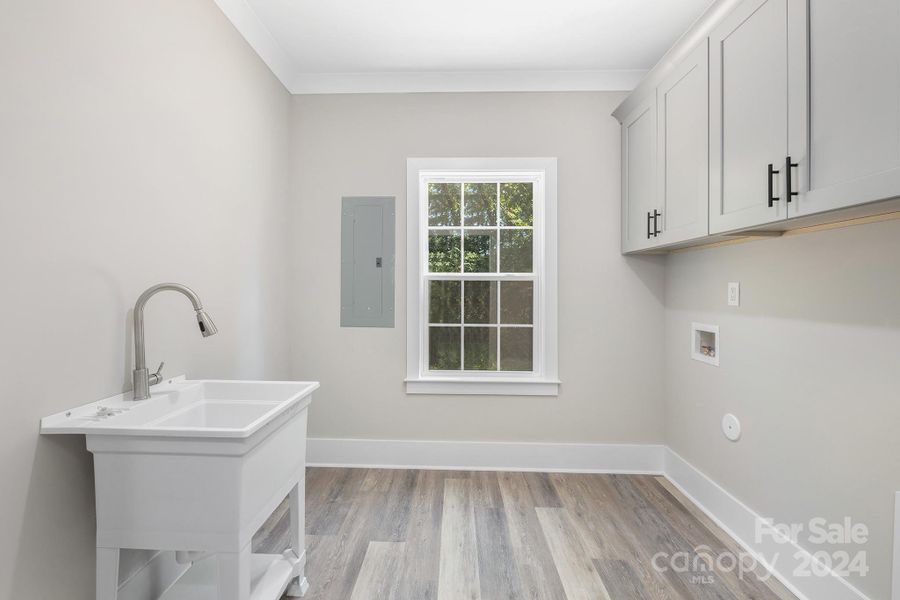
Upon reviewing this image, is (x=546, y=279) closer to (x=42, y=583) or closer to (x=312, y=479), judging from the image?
(x=312, y=479)

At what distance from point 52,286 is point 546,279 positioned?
8.18ft

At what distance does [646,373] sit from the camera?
2.98 meters

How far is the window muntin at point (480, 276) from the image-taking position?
3.08m

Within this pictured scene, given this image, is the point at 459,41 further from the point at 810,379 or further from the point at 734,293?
the point at 810,379

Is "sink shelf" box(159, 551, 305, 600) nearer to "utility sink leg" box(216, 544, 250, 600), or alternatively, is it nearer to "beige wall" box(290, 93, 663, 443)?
"utility sink leg" box(216, 544, 250, 600)

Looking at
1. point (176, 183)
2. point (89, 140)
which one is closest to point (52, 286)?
point (89, 140)

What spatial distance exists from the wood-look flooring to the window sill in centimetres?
53

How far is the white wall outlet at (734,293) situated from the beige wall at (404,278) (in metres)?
0.72

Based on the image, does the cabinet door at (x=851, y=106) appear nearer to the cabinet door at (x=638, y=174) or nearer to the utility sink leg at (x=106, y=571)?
the cabinet door at (x=638, y=174)

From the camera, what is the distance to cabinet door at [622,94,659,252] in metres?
2.50

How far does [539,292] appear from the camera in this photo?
121 inches

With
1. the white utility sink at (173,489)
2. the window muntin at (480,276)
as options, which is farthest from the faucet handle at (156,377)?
the window muntin at (480,276)

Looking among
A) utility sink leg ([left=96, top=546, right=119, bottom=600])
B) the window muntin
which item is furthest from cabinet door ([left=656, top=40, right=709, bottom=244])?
utility sink leg ([left=96, top=546, right=119, bottom=600])

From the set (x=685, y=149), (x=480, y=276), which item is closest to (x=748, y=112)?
(x=685, y=149)
